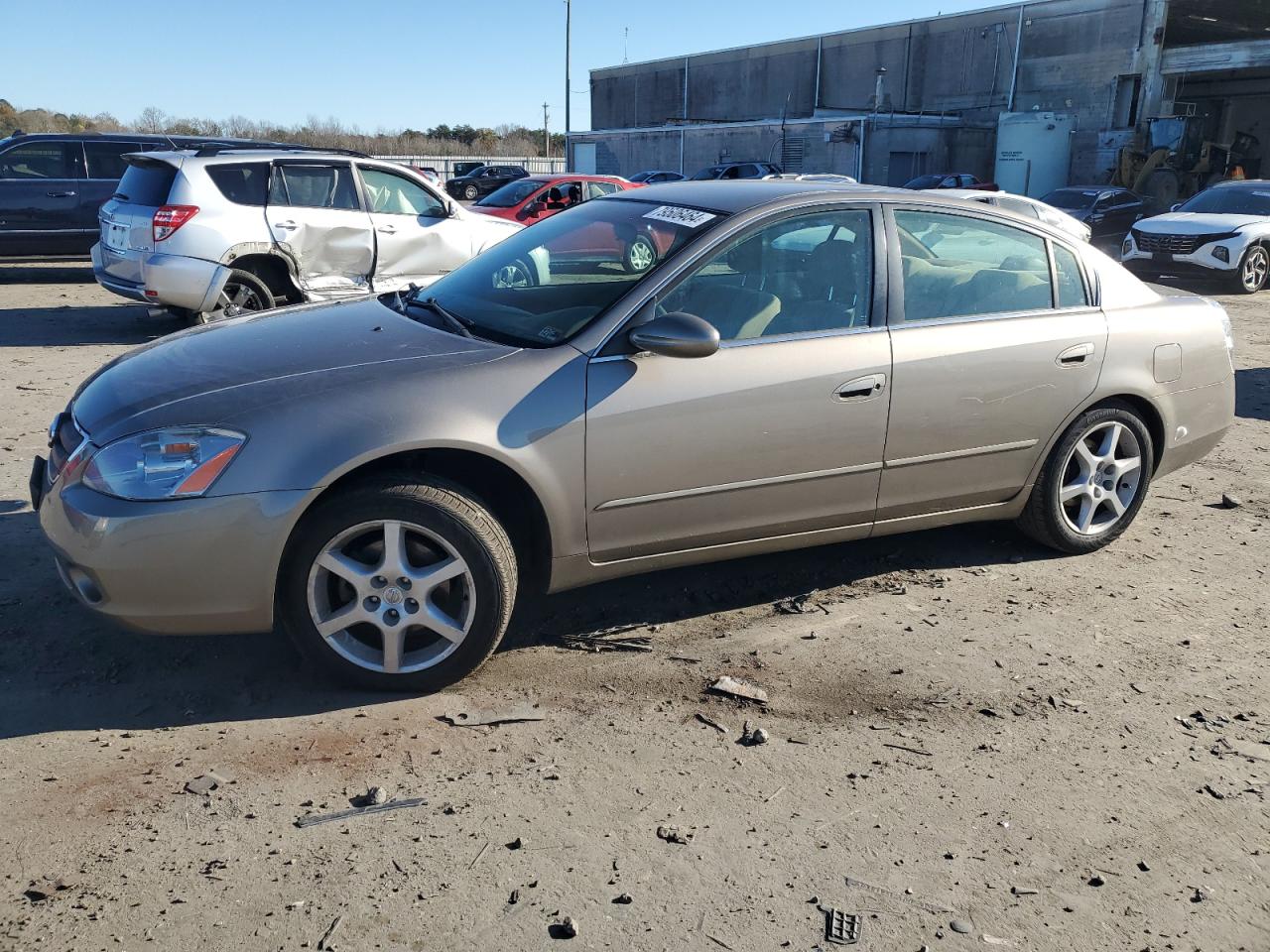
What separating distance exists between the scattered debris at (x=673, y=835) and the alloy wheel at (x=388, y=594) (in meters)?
1.02

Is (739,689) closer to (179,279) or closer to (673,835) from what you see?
(673,835)

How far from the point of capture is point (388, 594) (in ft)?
11.4

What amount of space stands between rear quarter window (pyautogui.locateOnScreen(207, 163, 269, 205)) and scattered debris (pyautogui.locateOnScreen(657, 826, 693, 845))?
26.3 feet

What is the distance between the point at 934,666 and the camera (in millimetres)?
3934

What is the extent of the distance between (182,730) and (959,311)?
132 inches

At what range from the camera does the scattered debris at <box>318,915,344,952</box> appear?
7.99ft

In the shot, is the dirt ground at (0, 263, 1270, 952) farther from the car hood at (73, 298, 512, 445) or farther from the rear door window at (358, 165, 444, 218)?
the rear door window at (358, 165, 444, 218)

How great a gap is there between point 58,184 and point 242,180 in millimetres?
5646

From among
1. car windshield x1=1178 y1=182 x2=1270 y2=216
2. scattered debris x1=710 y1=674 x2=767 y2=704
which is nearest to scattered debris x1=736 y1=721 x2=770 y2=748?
scattered debris x1=710 y1=674 x2=767 y2=704

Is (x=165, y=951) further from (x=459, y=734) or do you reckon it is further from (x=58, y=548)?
(x=58, y=548)

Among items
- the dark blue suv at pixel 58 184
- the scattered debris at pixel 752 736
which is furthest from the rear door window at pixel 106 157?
the scattered debris at pixel 752 736

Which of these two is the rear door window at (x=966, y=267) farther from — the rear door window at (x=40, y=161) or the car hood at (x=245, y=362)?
the rear door window at (x=40, y=161)

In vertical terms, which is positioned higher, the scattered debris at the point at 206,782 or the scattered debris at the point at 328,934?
the scattered debris at the point at 328,934

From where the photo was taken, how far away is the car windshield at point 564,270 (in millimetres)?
3955
